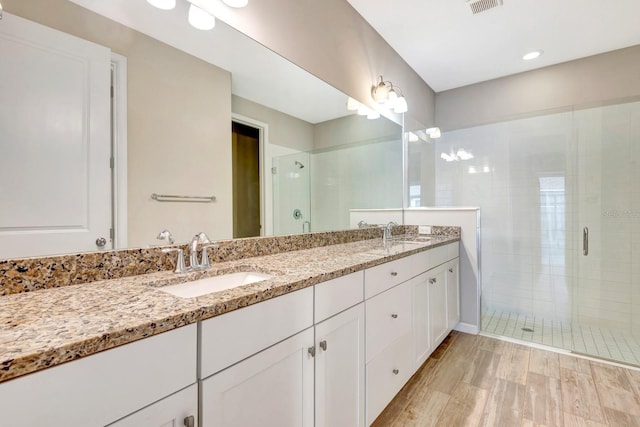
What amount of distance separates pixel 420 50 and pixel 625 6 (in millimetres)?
1335

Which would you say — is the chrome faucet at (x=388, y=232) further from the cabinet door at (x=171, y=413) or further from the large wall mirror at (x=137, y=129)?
the cabinet door at (x=171, y=413)

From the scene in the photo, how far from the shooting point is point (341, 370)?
1.16 metres

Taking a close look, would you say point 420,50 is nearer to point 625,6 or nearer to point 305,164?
point 625,6

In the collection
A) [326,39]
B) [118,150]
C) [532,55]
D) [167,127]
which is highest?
[532,55]

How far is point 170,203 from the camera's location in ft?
3.77

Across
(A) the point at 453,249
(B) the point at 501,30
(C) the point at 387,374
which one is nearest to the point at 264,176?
(C) the point at 387,374

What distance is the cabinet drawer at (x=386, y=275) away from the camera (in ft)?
4.38

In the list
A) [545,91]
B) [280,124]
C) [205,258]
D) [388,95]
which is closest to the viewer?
[205,258]

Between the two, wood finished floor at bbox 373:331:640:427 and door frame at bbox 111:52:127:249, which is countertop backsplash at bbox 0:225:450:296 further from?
wood finished floor at bbox 373:331:640:427

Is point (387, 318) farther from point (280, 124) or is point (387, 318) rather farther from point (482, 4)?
Answer: point (482, 4)

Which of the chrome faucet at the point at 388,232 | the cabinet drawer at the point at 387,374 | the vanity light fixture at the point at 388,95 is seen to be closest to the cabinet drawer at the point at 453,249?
the chrome faucet at the point at 388,232

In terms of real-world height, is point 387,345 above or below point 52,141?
below

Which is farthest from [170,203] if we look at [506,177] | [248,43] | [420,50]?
[506,177]

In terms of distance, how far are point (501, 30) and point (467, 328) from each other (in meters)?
2.45
